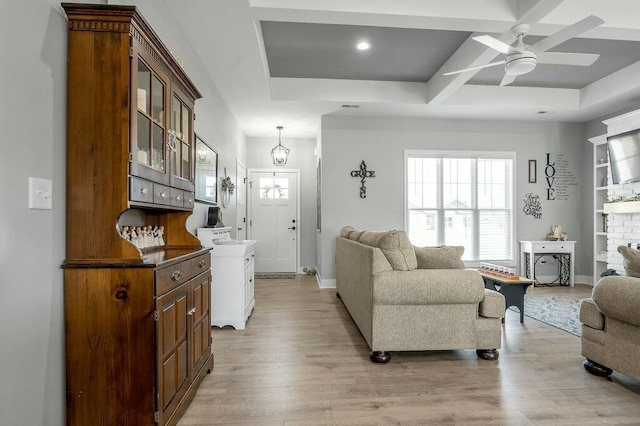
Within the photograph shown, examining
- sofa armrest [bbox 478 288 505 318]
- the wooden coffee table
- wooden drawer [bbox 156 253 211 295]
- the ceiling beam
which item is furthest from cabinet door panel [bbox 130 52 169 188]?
the wooden coffee table

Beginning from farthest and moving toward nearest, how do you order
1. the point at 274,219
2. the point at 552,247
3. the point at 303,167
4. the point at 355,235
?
the point at 303,167 → the point at 274,219 → the point at 552,247 → the point at 355,235

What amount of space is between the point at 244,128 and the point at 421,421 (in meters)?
5.57

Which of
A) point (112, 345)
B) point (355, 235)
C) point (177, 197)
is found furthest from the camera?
point (355, 235)

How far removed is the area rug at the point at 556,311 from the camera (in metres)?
3.53

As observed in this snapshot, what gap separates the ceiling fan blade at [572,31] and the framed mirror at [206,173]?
329 centimetres

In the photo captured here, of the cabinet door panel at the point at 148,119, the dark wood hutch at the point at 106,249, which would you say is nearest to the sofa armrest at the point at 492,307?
the dark wood hutch at the point at 106,249

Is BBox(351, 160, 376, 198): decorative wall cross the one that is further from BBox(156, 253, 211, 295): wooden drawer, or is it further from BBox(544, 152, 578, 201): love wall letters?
BBox(156, 253, 211, 295): wooden drawer

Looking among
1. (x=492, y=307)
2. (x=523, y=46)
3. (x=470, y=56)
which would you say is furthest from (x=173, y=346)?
(x=470, y=56)

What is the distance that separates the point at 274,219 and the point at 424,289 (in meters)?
Answer: 4.71

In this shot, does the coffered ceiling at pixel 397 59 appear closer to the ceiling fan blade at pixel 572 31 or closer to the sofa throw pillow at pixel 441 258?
the ceiling fan blade at pixel 572 31

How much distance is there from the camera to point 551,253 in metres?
5.53

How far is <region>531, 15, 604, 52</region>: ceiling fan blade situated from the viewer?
254 cm

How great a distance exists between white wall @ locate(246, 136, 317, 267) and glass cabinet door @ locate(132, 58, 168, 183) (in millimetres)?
5081

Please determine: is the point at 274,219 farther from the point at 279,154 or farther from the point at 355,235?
the point at 355,235
